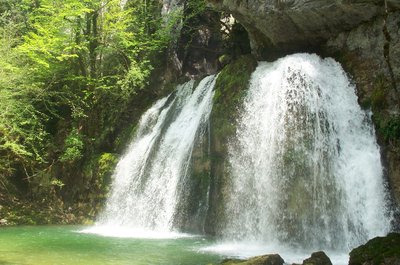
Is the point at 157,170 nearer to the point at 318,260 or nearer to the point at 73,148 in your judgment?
the point at 73,148

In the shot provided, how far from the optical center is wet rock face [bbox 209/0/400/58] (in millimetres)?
12805

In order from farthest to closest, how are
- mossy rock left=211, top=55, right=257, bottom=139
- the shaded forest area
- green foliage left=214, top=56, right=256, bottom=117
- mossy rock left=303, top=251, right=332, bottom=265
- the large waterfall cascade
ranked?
the shaded forest area → green foliage left=214, top=56, right=256, bottom=117 → mossy rock left=211, top=55, right=257, bottom=139 → the large waterfall cascade → mossy rock left=303, top=251, right=332, bottom=265

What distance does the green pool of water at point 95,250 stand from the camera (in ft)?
28.9

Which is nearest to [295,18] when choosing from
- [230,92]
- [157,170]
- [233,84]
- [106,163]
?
[233,84]

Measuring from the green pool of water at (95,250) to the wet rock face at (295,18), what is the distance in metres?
7.80

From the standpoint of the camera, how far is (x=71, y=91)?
20188mm

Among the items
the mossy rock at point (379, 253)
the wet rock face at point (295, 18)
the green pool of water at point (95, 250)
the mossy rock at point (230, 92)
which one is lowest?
the green pool of water at point (95, 250)

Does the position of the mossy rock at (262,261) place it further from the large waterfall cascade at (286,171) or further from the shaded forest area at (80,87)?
the shaded forest area at (80,87)

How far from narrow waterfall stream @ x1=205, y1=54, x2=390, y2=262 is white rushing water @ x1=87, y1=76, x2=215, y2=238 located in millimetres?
2319

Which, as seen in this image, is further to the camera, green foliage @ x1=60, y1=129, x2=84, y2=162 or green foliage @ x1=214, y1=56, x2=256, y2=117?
green foliage @ x1=60, y1=129, x2=84, y2=162

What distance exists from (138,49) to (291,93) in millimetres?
9941

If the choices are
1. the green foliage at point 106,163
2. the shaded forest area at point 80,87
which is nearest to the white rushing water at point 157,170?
the green foliage at point 106,163

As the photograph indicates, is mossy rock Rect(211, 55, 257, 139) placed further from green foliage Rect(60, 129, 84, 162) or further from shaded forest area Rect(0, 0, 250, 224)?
green foliage Rect(60, 129, 84, 162)

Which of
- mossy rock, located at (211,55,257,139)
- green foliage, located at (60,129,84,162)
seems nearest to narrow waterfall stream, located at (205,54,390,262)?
mossy rock, located at (211,55,257,139)
